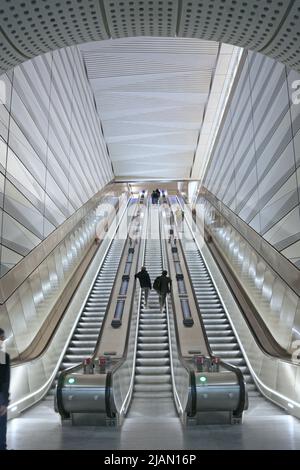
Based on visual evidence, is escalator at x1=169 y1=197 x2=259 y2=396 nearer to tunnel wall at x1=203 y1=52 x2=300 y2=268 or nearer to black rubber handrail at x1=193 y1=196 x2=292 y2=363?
black rubber handrail at x1=193 y1=196 x2=292 y2=363

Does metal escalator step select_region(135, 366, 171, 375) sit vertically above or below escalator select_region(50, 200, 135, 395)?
below

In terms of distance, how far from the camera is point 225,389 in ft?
19.1

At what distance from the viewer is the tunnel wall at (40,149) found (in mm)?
7840

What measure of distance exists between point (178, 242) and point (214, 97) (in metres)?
7.75

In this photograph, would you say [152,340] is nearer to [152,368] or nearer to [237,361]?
A: [152,368]

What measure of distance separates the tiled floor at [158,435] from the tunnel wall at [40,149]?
2.66 metres

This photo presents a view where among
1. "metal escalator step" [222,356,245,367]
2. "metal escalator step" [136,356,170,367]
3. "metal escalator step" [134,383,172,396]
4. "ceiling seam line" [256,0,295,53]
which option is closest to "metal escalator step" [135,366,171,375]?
"metal escalator step" [136,356,170,367]

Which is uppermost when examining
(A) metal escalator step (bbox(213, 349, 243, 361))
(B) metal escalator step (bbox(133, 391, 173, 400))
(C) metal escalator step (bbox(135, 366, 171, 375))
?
(A) metal escalator step (bbox(213, 349, 243, 361))

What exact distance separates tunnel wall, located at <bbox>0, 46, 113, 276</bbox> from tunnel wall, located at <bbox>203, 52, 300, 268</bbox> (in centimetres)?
500

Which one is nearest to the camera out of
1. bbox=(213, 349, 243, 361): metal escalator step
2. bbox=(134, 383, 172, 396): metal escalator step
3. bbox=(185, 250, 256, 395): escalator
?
bbox=(134, 383, 172, 396): metal escalator step

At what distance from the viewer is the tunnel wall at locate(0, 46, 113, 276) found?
7840mm

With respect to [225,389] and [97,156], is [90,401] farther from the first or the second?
[97,156]

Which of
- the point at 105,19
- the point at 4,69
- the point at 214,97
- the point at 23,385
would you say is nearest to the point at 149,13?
the point at 105,19

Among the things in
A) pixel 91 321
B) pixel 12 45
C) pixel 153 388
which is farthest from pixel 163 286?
pixel 12 45
